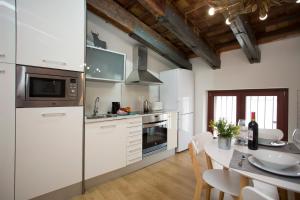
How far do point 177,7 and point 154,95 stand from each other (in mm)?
1892

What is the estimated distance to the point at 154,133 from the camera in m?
2.94

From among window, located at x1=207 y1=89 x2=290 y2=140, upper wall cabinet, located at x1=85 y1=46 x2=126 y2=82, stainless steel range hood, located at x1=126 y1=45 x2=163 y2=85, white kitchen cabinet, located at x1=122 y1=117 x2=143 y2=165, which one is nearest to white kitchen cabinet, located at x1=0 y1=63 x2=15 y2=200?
upper wall cabinet, located at x1=85 y1=46 x2=126 y2=82

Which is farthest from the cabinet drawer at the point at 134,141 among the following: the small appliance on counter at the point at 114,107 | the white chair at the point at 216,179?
the white chair at the point at 216,179

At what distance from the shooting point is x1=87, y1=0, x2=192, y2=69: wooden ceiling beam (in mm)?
2273

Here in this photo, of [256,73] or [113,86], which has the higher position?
[256,73]

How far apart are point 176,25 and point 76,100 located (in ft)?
5.85

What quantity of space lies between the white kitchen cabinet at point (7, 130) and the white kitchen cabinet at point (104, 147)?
0.71m

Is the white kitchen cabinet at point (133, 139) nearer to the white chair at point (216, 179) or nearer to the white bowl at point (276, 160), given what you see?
the white chair at point (216, 179)

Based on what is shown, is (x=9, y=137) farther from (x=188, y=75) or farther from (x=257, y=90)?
(x=257, y=90)

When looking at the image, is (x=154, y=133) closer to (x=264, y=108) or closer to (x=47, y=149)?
(x=47, y=149)

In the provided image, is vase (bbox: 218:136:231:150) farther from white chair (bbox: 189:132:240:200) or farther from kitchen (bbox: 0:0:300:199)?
kitchen (bbox: 0:0:300:199)

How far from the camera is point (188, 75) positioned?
11.9 ft

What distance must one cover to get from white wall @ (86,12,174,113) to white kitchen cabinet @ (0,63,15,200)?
1179 millimetres

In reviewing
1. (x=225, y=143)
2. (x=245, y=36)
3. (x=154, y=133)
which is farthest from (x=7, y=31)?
(x=245, y=36)
